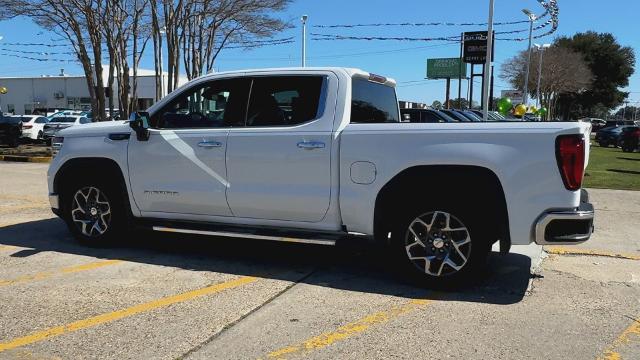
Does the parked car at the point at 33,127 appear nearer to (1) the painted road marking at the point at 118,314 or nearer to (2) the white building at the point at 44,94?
(1) the painted road marking at the point at 118,314

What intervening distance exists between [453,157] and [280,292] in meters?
1.85

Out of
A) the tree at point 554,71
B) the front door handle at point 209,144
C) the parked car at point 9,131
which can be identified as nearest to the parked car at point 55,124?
the parked car at point 9,131

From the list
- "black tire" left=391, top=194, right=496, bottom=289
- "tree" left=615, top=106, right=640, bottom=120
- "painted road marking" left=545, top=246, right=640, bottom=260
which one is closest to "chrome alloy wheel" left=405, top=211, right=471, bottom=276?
"black tire" left=391, top=194, right=496, bottom=289

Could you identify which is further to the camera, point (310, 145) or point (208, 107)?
point (208, 107)

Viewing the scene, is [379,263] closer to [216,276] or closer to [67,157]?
[216,276]

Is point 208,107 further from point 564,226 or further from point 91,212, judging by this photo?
point 564,226

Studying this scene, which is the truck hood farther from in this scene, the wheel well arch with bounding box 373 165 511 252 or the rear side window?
the wheel well arch with bounding box 373 165 511 252

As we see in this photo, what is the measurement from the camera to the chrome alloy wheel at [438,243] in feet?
16.0

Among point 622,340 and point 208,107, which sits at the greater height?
point 208,107

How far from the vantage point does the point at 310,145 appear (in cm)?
520

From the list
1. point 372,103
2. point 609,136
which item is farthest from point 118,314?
point 609,136

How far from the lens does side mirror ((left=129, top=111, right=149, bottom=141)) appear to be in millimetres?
5887

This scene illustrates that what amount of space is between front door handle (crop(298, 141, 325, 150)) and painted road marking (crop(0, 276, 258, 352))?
130 cm

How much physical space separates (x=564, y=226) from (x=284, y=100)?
2.73 meters
